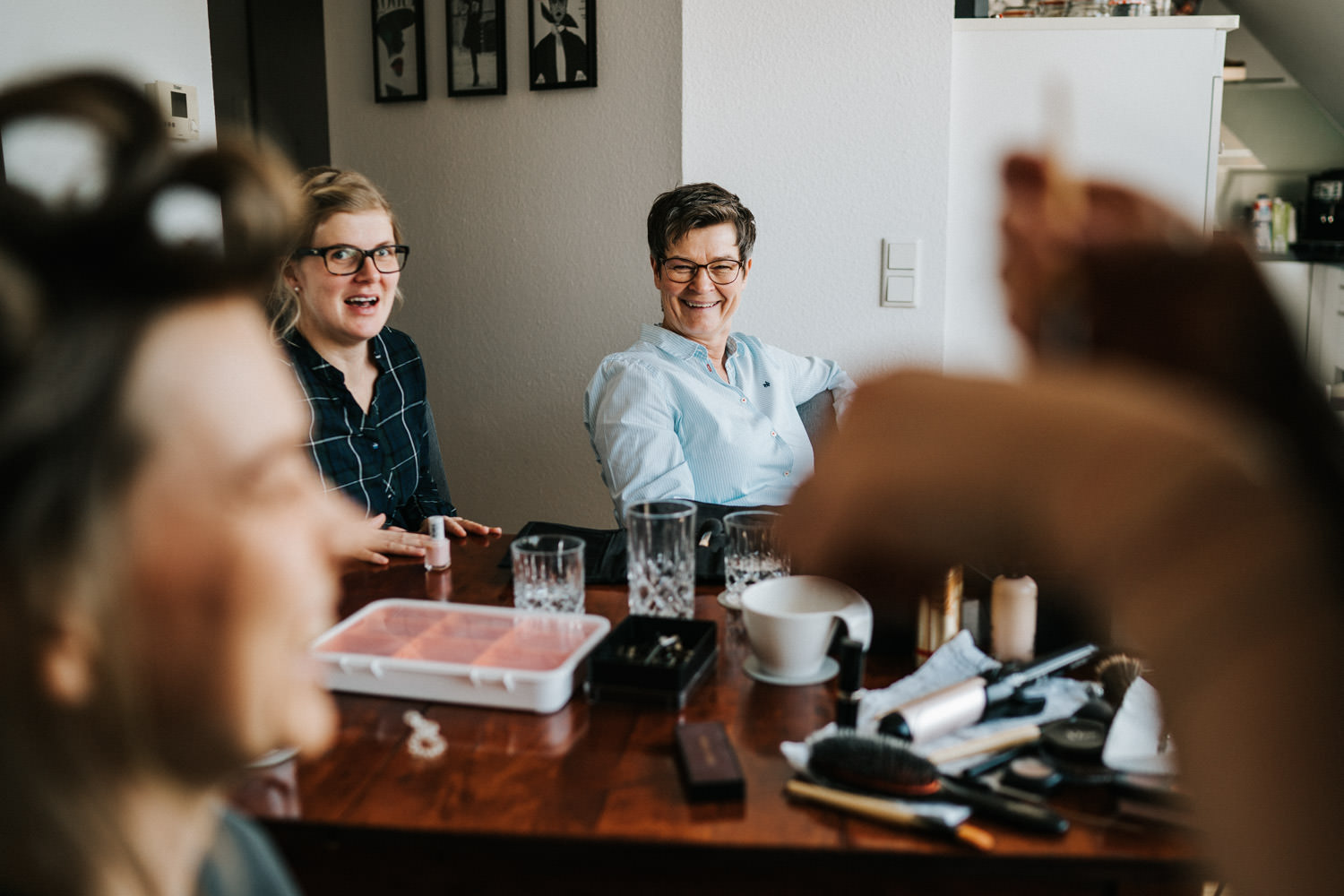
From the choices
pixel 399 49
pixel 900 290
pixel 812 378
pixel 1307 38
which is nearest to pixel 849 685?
pixel 812 378

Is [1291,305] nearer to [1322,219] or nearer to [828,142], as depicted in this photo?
[828,142]

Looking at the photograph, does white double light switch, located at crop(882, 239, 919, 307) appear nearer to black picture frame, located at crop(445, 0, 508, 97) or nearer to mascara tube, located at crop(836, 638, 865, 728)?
black picture frame, located at crop(445, 0, 508, 97)

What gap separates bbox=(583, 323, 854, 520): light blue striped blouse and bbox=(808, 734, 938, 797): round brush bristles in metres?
1.08

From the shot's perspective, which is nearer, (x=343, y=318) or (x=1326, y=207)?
(x=343, y=318)

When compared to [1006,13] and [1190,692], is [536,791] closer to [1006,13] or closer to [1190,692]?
[1190,692]

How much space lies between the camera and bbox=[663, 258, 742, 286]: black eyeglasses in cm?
236

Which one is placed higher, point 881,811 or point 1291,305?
point 1291,305

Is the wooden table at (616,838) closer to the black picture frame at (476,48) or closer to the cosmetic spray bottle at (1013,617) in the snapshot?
the cosmetic spray bottle at (1013,617)

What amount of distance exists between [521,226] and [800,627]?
209cm

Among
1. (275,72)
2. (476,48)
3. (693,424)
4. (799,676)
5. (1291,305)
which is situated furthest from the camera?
(476,48)

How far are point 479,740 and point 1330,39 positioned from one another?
4822 mm

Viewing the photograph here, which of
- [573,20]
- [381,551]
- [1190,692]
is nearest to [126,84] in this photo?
[1190,692]

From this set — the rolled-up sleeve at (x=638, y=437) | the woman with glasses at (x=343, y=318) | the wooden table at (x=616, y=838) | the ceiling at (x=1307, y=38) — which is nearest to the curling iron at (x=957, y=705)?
the wooden table at (x=616, y=838)

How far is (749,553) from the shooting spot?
1561mm
